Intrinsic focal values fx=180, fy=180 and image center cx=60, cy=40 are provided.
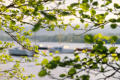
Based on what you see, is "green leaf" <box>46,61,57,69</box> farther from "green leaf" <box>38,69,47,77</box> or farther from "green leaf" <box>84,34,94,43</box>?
"green leaf" <box>84,34,94,43</box>

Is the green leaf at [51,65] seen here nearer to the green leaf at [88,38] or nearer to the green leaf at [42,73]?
the green leaf at [42,73]

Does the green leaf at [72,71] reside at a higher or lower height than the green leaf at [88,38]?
lower

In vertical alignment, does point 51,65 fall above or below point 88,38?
below

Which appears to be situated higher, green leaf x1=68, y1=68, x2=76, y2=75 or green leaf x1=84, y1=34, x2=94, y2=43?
green leaf x1=84, y1=34, x2=94, y2=43

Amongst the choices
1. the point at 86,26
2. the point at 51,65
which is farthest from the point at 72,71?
the point at 86,26

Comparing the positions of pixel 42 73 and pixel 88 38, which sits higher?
pixel 88 38

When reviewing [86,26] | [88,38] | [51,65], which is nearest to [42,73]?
[51,65]

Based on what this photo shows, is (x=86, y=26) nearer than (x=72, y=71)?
No

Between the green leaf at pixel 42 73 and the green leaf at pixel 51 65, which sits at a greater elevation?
the green leaf at pixel 51 65

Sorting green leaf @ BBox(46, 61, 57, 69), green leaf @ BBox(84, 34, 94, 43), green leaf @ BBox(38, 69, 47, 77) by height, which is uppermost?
green leaf @ BBox(84, 34, 94, 43)

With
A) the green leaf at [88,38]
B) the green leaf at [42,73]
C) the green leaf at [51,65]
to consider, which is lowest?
the green leaf at [42,73]

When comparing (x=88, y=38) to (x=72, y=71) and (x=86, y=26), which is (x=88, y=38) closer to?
(x=72, y=71)

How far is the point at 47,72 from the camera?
2.67ft

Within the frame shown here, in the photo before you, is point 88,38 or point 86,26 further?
point 86,26
